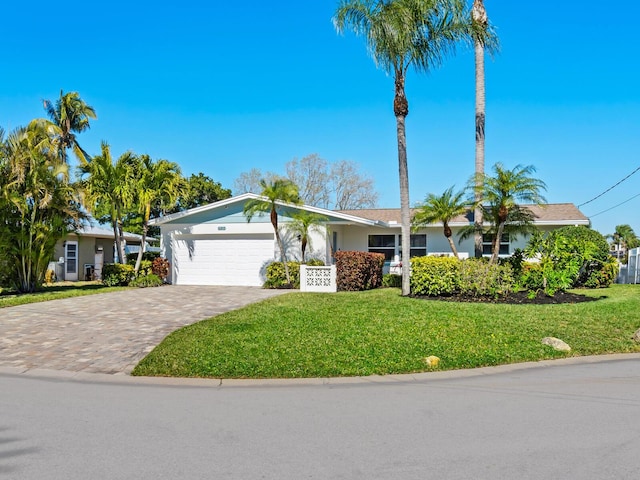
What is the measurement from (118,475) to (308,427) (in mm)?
1754

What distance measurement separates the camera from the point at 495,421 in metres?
4.97

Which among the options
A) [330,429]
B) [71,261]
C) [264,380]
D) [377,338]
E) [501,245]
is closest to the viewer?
[330,429]

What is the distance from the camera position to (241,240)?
2050cm

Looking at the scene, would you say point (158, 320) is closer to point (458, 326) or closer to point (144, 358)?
point (144, 358)

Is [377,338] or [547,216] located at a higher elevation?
[547,216]

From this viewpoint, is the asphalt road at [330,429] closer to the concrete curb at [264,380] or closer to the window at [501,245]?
the concrete curb at [264,380]

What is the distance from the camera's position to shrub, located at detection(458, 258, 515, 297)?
13688 mm

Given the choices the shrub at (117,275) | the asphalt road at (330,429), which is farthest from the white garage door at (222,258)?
the asphalt road at (330,429)

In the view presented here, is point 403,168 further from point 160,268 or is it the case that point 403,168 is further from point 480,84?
point 160,268

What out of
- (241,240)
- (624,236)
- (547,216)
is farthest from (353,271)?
(624,236)

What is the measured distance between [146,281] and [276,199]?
6.07 metres

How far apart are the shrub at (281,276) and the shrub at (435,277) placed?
17.0 ft

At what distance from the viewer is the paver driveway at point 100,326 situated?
7980mm

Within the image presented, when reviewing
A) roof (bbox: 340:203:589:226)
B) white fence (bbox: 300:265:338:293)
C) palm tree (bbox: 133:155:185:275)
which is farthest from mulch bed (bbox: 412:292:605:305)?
palm tree (bbox: 133:155:185:275)
